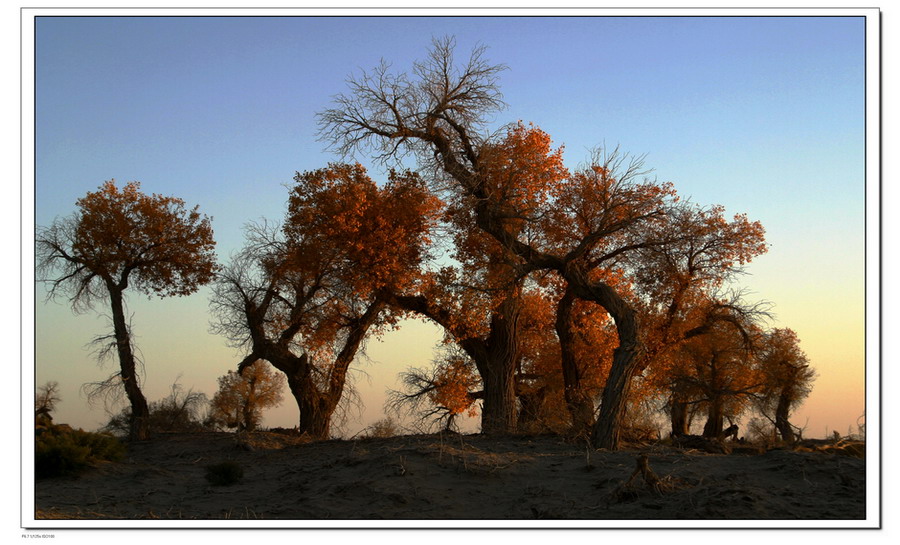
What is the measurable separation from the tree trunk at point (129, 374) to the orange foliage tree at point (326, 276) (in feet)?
7.74

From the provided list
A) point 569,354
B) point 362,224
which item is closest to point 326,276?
point 362,224

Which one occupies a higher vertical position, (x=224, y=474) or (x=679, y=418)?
(x=224, y=474)

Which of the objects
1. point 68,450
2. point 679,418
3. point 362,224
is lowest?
point 679,418

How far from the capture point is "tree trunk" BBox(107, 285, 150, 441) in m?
20.0

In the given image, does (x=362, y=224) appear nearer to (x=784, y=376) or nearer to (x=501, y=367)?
(x=501, y=367)

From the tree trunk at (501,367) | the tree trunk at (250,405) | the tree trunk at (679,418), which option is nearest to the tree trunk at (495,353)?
the tree trunk at (501,367)

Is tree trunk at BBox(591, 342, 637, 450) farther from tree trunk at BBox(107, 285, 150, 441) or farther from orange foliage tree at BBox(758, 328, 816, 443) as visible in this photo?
tree trunk at BBox(107, 285, 150, 441)

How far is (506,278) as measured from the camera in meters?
18.3

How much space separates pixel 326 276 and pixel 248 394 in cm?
496

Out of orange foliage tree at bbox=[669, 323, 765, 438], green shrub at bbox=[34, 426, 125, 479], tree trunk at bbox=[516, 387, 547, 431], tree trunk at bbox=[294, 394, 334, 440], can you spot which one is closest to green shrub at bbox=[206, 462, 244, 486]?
green shrub at bbox=[34, 426, 125, 479]

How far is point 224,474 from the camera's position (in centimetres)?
1317

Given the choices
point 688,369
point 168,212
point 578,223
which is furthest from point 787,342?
point 168,212

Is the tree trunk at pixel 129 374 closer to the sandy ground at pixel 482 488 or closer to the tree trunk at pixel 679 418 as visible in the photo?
the sandy ground at pixel 482 488

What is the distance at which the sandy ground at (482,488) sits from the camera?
9305 millimetres
